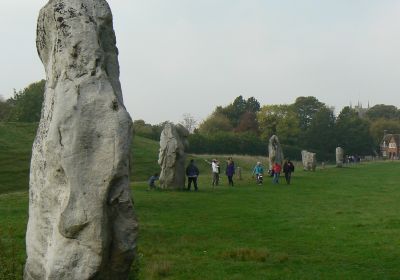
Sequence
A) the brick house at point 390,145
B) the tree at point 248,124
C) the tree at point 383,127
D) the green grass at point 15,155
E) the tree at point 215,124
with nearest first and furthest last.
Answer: the green grass at point 15,155, the tree at point 215,124, the tree at point 248,124, the brick house at point 390,145, the tree at point 383,127

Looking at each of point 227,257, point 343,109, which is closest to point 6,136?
point 227,257

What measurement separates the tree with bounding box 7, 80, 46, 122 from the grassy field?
157 feet

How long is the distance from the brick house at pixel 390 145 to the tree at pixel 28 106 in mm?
80746

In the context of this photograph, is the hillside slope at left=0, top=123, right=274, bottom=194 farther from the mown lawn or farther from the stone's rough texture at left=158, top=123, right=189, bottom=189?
the mown lawn

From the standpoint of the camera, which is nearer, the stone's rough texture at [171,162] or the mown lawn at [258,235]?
the mown lawn at [258,235]

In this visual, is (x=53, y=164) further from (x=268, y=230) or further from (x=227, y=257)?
(x=268, y=230)

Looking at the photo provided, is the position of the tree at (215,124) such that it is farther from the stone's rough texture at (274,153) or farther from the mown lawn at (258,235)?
the mown lawn at (258,235)

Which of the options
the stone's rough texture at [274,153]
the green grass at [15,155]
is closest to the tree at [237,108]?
the green grass at [15,155]

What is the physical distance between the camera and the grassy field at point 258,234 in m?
11.7

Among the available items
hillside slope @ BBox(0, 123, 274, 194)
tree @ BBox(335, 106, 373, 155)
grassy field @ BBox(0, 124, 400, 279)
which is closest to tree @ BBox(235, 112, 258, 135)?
tree @ BBox(335, 106, 373, 155)

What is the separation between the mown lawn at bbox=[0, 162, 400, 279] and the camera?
11695 millimetres

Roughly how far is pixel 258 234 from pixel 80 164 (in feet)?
34.0

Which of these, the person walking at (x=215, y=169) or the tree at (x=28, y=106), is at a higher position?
the tree at (x=28, y=106)

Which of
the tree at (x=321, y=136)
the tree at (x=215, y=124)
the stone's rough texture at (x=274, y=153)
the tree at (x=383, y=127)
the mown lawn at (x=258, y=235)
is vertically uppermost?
the tree at (x=383, y=127)
